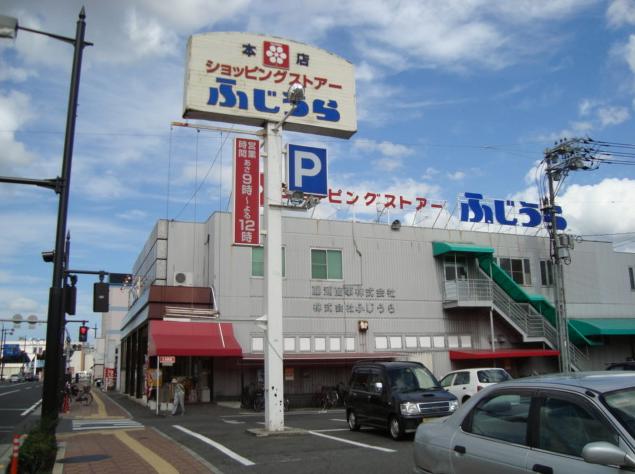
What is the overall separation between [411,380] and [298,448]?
11.9 feet

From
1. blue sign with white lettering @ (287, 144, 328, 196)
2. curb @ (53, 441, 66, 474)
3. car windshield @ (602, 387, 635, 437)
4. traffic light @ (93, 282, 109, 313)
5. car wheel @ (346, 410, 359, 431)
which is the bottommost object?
curb @ (53, 441, 66, 474)

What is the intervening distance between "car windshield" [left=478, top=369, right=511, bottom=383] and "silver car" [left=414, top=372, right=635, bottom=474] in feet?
47.5

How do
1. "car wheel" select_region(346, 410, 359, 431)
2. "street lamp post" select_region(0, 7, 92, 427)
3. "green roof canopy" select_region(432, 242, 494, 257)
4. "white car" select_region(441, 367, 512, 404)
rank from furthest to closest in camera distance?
"green roof canopy" select_region(432, 242, 494, 257) < "white car" select_region(441, 367, 512, 404) < "car wheel" select_region(346, 410, 359, 431) < "street lamp post" select_region(0, 7, 92, 427)

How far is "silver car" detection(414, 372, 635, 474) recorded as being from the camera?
4.39 m

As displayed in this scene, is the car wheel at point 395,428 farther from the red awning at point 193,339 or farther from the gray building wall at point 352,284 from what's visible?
the gray building wall at point 352,284

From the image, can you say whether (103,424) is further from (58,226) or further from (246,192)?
(58,226)

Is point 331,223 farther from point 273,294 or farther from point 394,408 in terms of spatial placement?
point 394,408

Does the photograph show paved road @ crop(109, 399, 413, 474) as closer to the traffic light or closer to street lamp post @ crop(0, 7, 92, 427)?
street lamp post @ crop(0, 7, 92, 427)

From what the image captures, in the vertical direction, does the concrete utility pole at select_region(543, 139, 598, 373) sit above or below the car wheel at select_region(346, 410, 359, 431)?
above

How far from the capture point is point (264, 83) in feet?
60.3

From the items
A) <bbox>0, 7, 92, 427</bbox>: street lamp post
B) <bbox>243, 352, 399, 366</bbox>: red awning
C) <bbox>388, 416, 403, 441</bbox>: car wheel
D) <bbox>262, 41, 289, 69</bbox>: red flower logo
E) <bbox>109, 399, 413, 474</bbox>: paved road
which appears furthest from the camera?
<bbox>243, 352, 399, 366</bbox>: red awning

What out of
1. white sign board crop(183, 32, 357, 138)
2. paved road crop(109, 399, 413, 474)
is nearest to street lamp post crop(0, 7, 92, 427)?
paved road crop(109, 399, 413, 474)

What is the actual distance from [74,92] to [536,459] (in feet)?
32.5

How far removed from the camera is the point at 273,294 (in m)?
16.9
